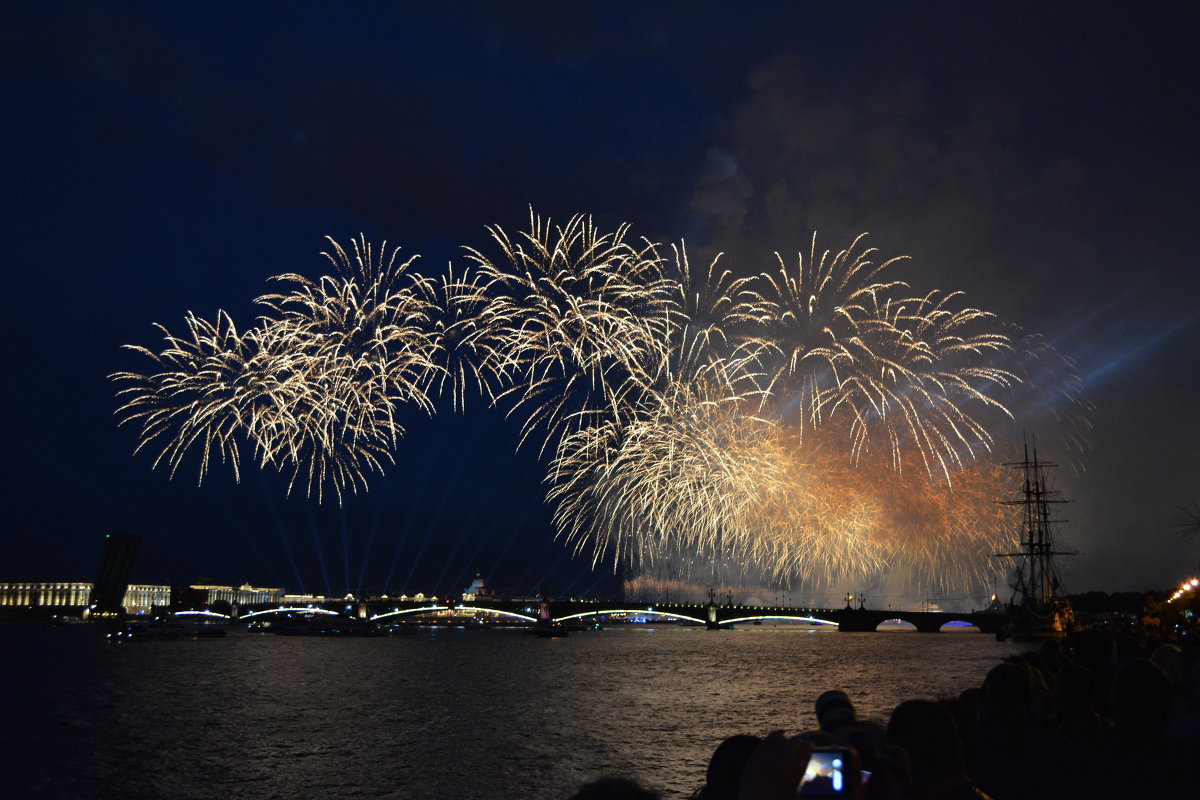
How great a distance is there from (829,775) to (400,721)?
142 ft

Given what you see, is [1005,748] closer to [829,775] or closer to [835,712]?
[835,712]

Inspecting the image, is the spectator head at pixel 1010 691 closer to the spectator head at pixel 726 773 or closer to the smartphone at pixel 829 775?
the spectator head at pixel 726 773

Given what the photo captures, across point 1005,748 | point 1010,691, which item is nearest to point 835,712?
point 1005,748

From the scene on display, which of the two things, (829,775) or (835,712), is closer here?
(829,775)

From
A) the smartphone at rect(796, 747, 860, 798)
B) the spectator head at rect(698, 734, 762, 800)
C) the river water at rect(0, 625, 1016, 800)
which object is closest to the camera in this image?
the smartphone at rect(796, 747, 860, 798)

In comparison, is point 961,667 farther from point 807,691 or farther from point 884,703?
point 884,703

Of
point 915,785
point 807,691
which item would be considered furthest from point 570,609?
point 915,785

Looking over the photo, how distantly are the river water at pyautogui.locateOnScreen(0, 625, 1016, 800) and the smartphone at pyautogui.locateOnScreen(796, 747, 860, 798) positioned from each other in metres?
23.9

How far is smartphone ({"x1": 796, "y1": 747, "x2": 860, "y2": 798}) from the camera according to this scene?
3.11 meters

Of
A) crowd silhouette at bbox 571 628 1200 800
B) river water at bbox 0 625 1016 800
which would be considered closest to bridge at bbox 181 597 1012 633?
river water at bbox 0 625 1016 800

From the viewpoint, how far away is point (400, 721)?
141 ft

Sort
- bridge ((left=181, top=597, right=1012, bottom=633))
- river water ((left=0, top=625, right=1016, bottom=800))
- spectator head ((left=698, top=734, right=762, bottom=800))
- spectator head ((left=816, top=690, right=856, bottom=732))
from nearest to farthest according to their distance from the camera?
spectator head ((left=698, top=734, right=762, bottom=800)) → spectator head ((left=816, top=690, right=856, bottom=732)) → river water ((left=0, top=625, right=1016, bottom=800)) → bridge ((left=181, top=597, right=1012, bottom=633))

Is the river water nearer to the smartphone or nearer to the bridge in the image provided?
the smartphone

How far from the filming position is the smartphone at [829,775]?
122 inches
